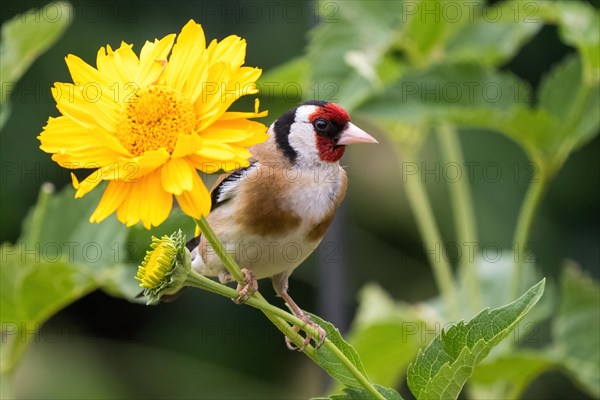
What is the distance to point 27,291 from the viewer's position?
1.17 m

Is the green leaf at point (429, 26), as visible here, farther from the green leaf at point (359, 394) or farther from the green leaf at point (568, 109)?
the green leaf at point (359, 394)

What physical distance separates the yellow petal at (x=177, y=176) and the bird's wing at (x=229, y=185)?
1.42 feet

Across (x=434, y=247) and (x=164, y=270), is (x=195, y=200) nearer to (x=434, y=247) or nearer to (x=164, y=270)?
(x=164, y=270)

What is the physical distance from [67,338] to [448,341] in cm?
143

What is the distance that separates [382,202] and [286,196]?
4.09 feet

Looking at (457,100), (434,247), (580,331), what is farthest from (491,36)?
(580,331)

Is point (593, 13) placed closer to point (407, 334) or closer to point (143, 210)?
point (407, 334)

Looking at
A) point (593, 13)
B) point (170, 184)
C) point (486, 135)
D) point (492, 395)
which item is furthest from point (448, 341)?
point (486, 135)

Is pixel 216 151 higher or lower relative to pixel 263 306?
higher

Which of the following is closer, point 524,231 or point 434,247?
point 524,231

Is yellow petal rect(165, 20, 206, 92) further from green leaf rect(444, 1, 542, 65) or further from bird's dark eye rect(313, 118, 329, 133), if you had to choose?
green leaf rect(444, 1, 542, 65)

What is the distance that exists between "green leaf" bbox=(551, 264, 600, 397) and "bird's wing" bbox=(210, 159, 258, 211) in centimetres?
54

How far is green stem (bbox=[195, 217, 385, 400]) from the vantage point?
2.50 feet

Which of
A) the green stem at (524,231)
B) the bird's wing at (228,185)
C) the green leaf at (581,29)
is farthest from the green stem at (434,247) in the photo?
the bird's wing at (228,185)
